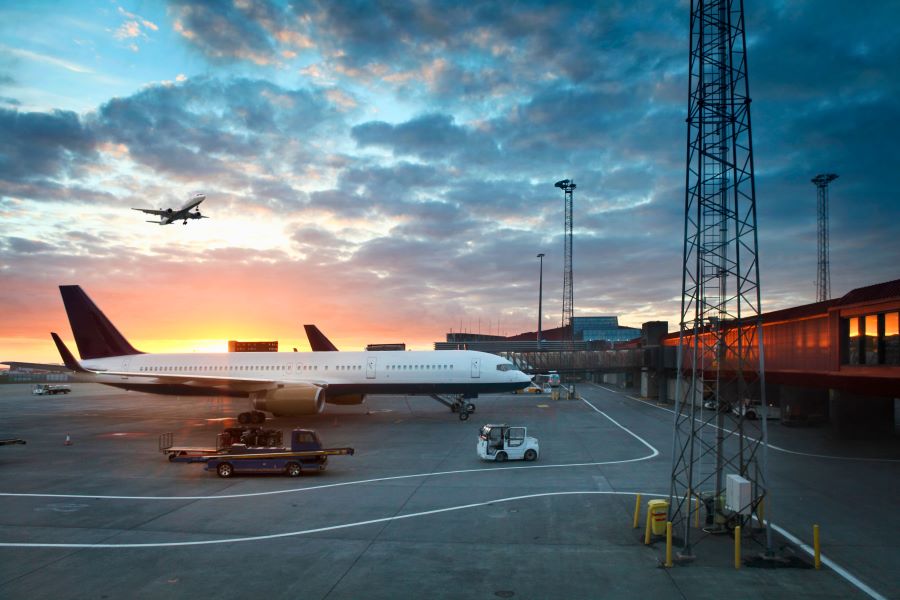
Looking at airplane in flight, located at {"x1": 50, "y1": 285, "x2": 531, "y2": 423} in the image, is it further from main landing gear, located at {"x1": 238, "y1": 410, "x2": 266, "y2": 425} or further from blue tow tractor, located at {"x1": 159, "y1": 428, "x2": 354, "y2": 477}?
blue tow tractor, located at {"x1": 159, "y1": 428, "x2": 354, "y2": 477}

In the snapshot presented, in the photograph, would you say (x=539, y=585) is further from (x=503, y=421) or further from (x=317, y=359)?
(x=317, y=359)

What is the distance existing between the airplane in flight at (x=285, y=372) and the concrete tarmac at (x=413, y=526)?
9.17 meters

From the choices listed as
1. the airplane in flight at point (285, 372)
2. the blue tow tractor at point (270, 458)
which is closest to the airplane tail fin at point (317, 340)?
the airplane in flight at point (285, 372)

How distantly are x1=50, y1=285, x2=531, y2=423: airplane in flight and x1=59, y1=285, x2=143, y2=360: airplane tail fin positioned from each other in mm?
73

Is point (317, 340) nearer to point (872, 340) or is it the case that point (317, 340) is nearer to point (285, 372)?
point (285, 372)

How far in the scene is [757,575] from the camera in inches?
545

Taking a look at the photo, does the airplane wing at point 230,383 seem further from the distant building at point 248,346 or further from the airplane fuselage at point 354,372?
the distant building at point 248,346

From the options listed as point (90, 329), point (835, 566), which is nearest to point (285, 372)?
point (90, 329)

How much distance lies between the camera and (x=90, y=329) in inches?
1939

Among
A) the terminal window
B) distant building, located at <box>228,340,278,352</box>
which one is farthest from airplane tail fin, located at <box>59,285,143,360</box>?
distant building, located at <box>228,340,278,352</box>

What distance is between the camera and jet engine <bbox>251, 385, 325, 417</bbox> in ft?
131

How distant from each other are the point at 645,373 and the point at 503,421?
34368mm

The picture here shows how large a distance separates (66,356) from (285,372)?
1625cm

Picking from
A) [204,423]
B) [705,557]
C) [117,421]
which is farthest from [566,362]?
[705,557]
